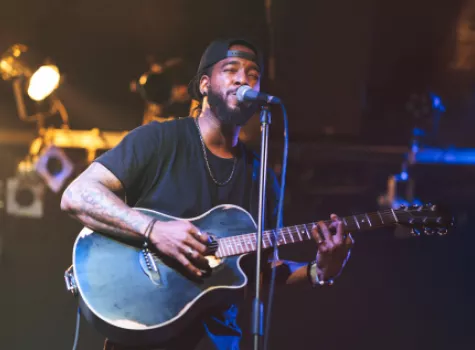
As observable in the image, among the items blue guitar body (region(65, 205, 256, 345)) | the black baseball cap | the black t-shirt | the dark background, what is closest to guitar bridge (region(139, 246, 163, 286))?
blue guitar body (region(65, 205, 256, 345))

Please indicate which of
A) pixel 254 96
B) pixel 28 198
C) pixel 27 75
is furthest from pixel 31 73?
pixel 254 96

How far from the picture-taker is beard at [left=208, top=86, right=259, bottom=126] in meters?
2.47

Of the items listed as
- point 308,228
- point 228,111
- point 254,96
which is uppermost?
point 228,111

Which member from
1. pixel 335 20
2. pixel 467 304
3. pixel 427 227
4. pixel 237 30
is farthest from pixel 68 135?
pixel 467 304

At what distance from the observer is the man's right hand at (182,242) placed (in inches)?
86.7

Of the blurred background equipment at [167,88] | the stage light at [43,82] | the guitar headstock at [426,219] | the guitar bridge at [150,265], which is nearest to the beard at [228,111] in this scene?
the guitar bridge at [150,265]

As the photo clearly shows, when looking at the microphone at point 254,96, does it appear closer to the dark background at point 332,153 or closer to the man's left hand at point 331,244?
the man's left hand at point 331,244

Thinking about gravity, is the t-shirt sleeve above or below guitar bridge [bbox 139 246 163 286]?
above

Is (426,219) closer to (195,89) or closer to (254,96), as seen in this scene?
(254,96)

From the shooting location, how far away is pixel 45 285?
163 inches

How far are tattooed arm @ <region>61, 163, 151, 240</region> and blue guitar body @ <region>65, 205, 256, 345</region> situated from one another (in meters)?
0.07

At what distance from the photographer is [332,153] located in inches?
160

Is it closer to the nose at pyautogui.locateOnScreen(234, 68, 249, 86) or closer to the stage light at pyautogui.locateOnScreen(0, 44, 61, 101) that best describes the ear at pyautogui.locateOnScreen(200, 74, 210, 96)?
the nose at pyautogui.locateOnScreen(234, 68, 249, 86)

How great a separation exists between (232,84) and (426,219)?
1.16 metres
